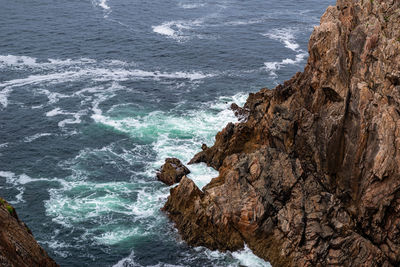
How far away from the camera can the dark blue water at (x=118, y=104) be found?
3250 inches

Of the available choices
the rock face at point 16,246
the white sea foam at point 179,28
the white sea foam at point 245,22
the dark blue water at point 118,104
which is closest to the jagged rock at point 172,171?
the dark blue water at point 118,104

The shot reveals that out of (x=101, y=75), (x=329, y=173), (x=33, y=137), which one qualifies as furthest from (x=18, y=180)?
(x=329, y=173)

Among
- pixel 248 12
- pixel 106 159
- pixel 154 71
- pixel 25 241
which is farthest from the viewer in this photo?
pixel 248 12

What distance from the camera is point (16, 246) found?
50.7 metres

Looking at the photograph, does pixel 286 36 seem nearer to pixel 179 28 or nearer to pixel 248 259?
pixel 179 28

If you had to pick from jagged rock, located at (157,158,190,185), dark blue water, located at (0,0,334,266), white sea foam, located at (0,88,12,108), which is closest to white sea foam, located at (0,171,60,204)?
dark blue water, located at (0,0,334,266)

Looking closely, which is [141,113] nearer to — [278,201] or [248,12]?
[278,201]

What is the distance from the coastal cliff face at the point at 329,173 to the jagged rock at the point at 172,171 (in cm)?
842

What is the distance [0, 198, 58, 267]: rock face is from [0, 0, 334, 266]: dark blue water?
22.2 meters

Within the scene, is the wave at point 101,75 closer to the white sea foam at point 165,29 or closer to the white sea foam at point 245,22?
the white sea foam at point 165,29

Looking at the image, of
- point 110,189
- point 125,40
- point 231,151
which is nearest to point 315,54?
point 231,151

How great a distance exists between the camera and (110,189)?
93.8 metres

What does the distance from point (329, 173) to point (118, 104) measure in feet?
208

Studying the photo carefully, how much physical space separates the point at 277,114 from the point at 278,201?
19303mm
